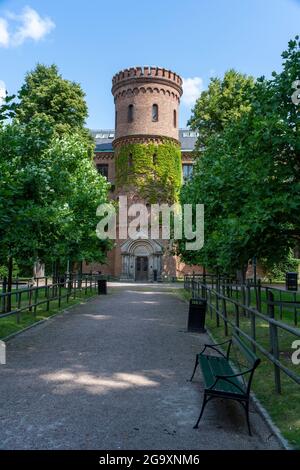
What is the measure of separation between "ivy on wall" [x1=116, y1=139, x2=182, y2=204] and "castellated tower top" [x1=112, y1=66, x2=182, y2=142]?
136 centimetres

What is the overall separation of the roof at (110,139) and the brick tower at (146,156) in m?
8.22

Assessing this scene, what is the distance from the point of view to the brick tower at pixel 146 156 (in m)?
43.0

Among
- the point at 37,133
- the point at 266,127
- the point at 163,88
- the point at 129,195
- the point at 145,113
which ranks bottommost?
the point at 266,127

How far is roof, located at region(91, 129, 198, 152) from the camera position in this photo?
53.2 metres

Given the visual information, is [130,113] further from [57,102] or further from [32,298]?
[32,298]

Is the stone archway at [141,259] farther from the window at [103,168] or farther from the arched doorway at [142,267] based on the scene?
the window at [103,168]

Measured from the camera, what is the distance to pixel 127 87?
44625mm

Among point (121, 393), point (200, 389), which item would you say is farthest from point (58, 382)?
point (200, 389)

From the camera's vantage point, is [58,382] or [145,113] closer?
[58,382]

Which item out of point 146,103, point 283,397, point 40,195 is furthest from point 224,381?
point 146,103

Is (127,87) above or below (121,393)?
above

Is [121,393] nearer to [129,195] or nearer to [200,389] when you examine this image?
[200,389]

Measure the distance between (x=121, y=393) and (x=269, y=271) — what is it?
3913 cm

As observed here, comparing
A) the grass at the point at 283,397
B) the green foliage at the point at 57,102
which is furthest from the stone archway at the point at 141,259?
the grass at the point at 283,397
